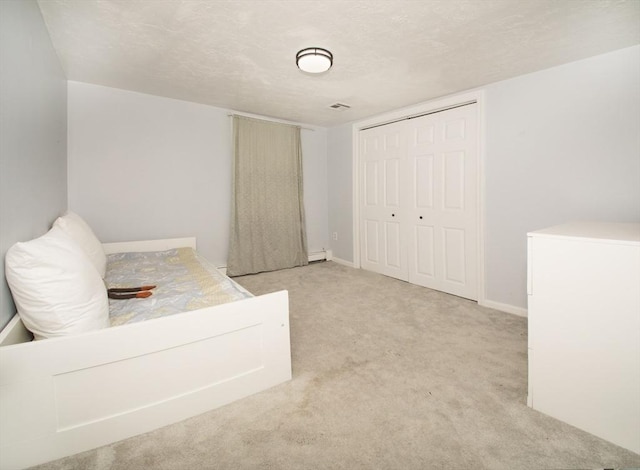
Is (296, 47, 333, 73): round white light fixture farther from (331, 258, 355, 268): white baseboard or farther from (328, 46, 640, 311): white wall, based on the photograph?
(331, 258, 355, 268): white baseboard

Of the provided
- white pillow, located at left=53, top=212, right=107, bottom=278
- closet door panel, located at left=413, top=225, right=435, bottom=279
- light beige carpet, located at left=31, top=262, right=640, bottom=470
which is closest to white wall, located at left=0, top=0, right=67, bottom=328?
white pillow, located at left=53, top=212, right=107, bottom=278

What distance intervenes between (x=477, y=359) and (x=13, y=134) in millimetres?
2848

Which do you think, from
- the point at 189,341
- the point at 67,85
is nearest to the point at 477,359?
the point at 189,341

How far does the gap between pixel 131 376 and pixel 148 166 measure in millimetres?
2783

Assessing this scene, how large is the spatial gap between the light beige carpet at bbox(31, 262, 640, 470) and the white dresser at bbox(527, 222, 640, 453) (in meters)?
0.10

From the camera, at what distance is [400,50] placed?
218 centimetres

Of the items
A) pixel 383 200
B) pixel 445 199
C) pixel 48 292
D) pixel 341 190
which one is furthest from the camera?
pixel 341 190

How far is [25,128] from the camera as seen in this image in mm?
1516

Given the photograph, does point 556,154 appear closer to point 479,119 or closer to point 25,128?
point 479,119

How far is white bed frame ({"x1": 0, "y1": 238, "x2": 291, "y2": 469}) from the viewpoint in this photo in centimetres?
107

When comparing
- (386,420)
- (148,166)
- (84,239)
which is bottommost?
(386,420)


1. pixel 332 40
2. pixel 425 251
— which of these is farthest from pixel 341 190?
pixel 332 40

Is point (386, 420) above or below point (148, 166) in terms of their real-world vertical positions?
below

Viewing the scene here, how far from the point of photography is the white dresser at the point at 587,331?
1179mm
